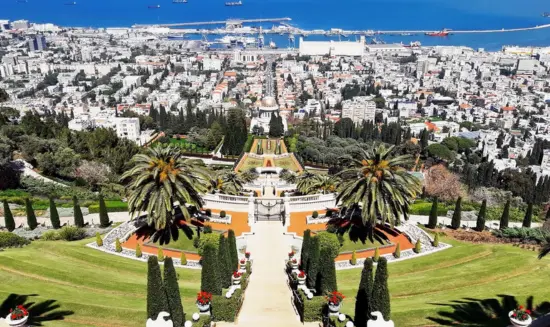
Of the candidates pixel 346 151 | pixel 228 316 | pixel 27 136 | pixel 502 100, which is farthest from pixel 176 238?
pixel 502 100

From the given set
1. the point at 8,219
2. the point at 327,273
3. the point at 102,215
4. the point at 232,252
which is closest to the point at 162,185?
the point at 232,252

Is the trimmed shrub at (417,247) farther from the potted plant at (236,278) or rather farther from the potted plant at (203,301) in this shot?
the potted plant at (203,301)

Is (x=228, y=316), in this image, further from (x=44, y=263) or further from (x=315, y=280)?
(x=44, y=263)

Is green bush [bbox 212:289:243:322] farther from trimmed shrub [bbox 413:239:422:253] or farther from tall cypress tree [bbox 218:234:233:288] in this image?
trimmed shrub [bbox 413:239:422:253]

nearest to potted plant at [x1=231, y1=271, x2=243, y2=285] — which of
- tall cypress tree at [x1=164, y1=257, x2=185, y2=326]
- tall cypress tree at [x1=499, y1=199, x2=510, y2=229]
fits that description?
tall cypress tree at [x1=164, y1=257, x2=185, y2=326]

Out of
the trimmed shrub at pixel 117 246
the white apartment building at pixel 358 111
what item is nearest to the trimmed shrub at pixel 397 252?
the trimmed shrub at pixel 117 246
